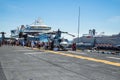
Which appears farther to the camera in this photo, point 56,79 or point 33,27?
point 33,27

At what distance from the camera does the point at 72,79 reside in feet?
31.1

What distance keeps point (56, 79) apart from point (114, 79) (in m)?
2.25

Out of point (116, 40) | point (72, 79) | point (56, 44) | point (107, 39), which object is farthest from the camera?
point (107, 39)

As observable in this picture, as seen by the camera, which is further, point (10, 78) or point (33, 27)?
point (33, 27)

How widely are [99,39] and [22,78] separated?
83.8 metres

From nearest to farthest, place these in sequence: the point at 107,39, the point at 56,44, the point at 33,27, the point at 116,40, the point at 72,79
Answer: the point at 72,79
the point at 56,44
the point at 116,40
the point at 107,39
the point at 33,27

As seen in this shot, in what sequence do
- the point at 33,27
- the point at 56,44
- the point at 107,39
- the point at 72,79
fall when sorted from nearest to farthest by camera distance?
1. the point at 72,79
2. the point at 56,44
3. the point at 107,39
4. the point at 33,27

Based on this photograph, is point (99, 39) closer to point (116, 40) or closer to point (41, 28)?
Result: point (116, 40)

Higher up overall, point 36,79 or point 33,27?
point 33,27

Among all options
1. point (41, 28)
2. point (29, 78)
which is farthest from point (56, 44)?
point (41, 28)

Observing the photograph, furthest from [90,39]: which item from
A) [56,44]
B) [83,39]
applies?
[56,44]

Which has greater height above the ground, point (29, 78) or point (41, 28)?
point (41, 28)

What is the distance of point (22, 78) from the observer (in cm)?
971

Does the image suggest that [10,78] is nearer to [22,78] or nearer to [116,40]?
[22,78]
